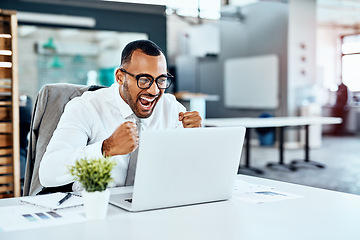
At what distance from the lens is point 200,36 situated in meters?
11.5

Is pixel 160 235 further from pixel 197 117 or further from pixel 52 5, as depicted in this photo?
pixel 52 5

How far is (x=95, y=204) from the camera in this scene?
3.79 feet

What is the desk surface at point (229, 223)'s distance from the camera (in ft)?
3.40

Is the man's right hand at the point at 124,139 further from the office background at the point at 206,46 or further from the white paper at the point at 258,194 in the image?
the office background at the point at 206,46

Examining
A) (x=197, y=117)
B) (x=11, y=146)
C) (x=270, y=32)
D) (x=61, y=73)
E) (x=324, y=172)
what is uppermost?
(x=270, y=32)

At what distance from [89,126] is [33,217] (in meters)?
0.71

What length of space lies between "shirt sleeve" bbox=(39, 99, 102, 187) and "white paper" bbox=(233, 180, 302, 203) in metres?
0.51

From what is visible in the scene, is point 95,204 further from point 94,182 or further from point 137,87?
point 137,87

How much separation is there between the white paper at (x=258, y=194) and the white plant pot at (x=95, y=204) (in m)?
0.49

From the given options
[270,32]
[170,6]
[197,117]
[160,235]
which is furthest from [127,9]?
[160,235]

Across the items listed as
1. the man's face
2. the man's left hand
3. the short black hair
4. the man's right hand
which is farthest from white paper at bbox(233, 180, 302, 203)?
the short black hair

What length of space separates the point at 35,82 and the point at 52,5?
5.21 feet

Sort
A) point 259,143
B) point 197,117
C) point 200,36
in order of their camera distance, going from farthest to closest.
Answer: point 200,36, point 259,143, point 197,117

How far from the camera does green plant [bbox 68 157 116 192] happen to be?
3.75 ft
